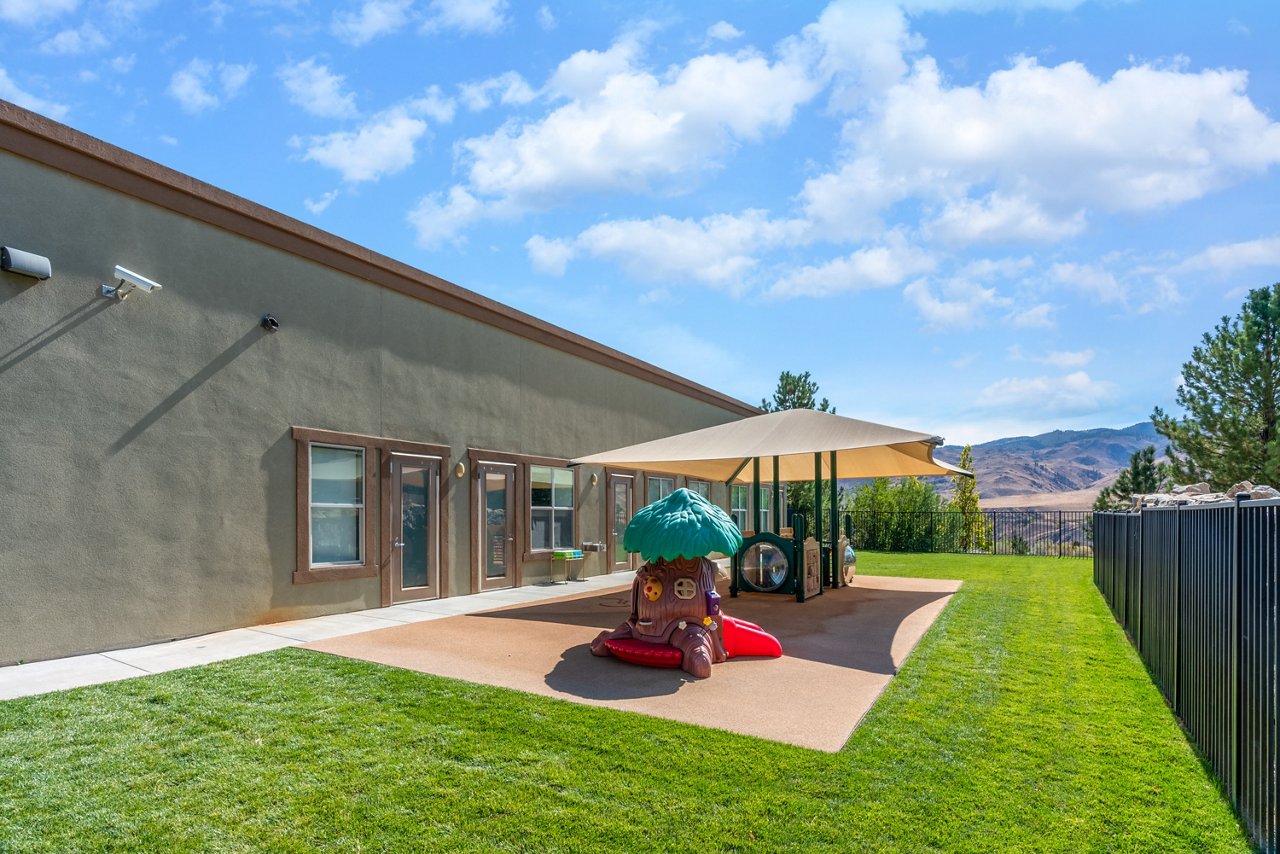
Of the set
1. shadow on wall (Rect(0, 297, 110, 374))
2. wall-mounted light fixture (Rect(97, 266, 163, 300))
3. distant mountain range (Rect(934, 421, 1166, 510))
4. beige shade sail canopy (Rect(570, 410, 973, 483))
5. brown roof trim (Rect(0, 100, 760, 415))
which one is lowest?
distant mountain range (Rect(934, 421, 1166, 510))

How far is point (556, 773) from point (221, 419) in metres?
6.43

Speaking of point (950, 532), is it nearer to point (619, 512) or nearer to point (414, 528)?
point (619, 512)

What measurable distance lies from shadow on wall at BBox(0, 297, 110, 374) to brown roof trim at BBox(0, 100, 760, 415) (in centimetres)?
125

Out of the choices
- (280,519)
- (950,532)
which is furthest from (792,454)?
(950,532)

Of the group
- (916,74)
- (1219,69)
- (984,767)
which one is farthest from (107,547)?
(1219,69)

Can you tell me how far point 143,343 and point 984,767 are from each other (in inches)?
333

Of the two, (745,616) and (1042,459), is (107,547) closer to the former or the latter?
(745,616)

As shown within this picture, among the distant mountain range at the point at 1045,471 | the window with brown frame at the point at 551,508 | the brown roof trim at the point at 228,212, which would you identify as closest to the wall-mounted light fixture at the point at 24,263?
the brown roof trim at the point at 228,212

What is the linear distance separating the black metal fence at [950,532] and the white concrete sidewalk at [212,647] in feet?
50.6

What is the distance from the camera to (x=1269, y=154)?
10.5 m

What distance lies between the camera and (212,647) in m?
7.63

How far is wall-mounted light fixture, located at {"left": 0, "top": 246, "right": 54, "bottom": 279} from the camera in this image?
6.80m

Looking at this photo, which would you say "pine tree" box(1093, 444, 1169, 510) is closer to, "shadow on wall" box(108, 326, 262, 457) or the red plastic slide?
the red plastic slide

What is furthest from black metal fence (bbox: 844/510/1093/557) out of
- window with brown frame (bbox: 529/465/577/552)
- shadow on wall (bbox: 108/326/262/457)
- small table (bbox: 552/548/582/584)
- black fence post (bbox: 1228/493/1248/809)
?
black fence post (bbox: 1228/493/1248/809)
